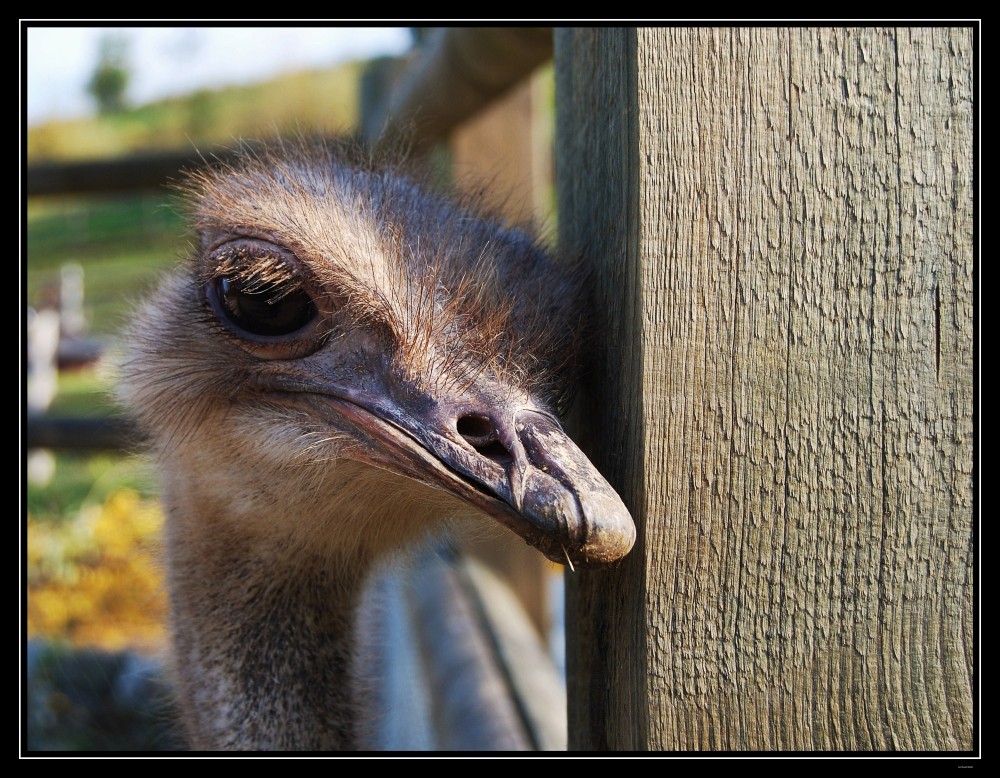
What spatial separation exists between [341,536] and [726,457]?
0.77 meters

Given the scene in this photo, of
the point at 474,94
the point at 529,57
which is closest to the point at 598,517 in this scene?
the point at 529,57

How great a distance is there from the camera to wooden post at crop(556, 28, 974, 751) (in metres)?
1.05

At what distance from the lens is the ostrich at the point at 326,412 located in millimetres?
1171

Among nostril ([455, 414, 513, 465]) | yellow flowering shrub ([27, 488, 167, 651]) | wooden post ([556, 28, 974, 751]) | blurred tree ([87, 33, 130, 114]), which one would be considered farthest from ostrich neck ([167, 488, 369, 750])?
blurred tree ([87, 33, 130, 114])

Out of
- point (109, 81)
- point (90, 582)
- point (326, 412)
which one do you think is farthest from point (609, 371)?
point (109, 81)

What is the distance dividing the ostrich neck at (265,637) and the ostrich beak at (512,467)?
1.69 ft

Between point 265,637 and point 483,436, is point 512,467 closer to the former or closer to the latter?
point 483,436

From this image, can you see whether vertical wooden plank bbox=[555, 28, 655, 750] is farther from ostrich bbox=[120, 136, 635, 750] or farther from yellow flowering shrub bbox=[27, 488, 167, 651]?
yellow flowering shrub bbox=[27, 488, 167, 651]

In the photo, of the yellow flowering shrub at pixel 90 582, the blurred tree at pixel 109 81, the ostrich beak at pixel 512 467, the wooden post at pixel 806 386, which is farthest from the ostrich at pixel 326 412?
the blurred tree at pixel 109 81

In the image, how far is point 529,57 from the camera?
2.68 meters

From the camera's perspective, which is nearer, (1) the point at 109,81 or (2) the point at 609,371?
(2) the point at 609,371

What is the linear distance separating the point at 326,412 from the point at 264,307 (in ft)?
0.53

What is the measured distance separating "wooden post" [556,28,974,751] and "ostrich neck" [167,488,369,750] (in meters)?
0.81

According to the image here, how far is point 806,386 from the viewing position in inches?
42.0
